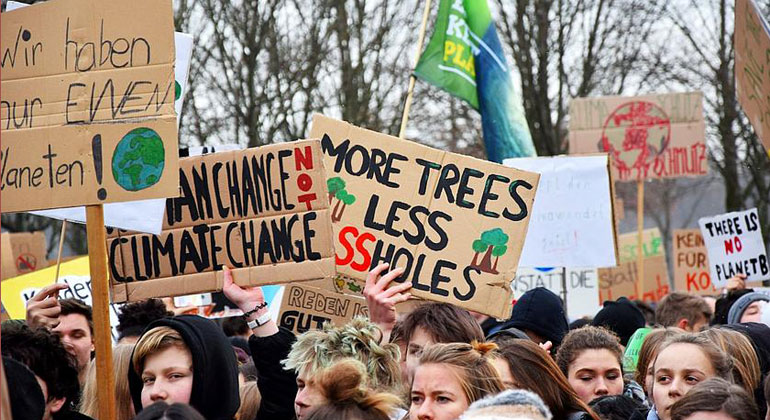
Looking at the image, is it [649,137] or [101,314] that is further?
[649,137]

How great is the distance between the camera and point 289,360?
457 cm

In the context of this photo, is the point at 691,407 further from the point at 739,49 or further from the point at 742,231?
the point at 742,231

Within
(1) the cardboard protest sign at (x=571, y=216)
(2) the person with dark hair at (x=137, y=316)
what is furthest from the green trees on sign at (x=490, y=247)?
(1) the cardboard protest sign at (x=571, y=216)

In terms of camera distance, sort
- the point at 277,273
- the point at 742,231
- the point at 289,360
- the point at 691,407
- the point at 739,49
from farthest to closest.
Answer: the point at 742,231 → the point at 739,49 → the point at 277,273 → the point at 289,360 → the point at 691,407

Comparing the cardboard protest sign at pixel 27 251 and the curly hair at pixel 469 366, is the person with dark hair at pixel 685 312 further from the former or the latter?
the cardboard protest sign at pixel 27 251

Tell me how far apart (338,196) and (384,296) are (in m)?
0.65

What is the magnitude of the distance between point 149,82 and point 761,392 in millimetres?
3054

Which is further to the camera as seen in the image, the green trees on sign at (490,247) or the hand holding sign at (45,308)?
the green trees on sign at (490,247)

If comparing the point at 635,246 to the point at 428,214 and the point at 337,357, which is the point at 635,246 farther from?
the point at 337,357

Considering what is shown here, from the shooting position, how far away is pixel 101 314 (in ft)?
15.2

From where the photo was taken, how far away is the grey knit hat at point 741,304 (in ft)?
25.8

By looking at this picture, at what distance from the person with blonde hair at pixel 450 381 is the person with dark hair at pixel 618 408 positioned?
3.07 ft

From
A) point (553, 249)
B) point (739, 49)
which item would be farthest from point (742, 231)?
point (739, 49)

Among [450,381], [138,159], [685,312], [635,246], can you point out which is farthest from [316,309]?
[635,246]
